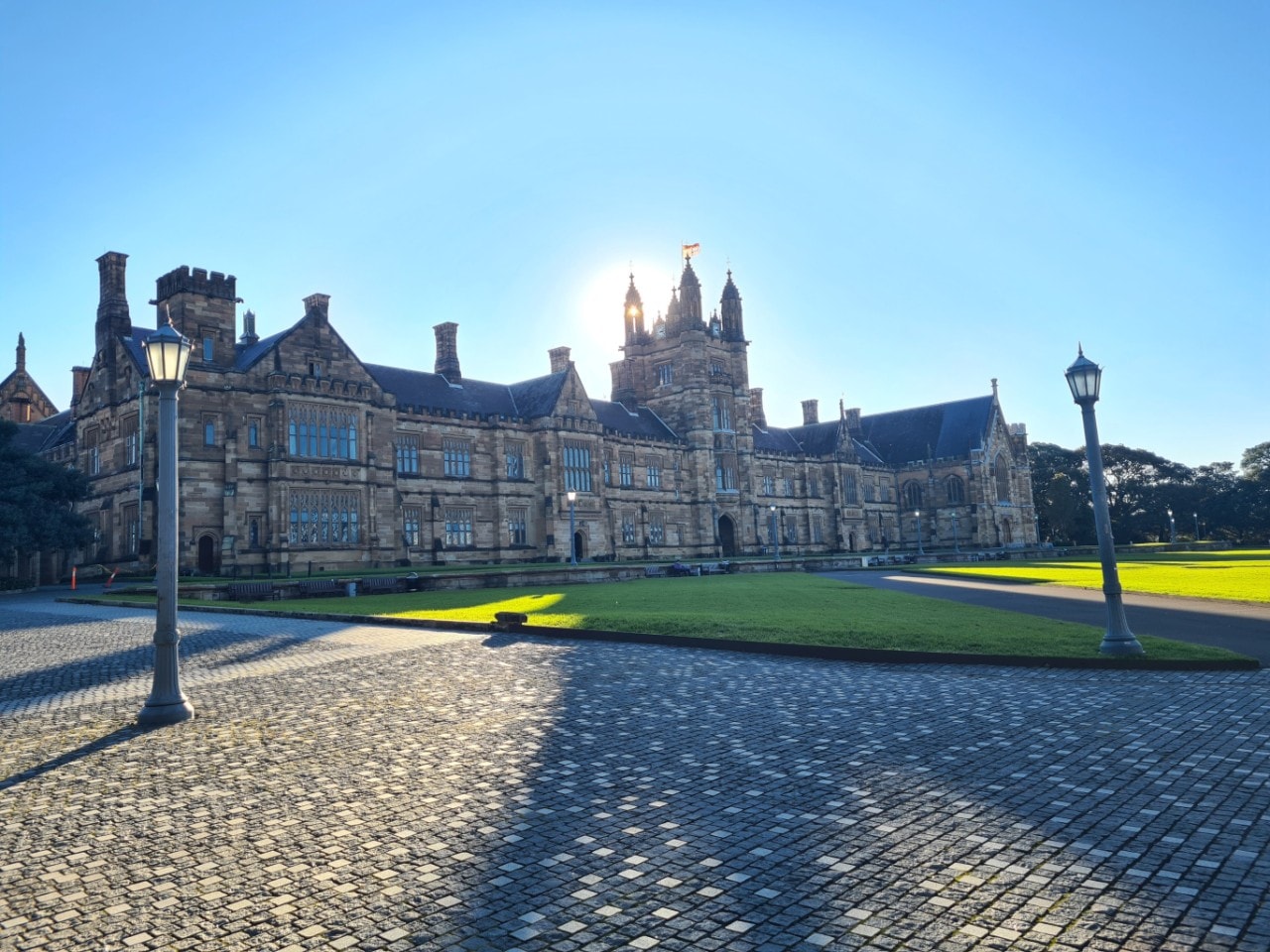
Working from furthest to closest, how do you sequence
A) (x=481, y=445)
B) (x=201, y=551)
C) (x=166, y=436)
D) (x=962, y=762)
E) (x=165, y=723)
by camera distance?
(x=481, y=445) < (x=201, y=551) < (x=166, y=436) < (x=165, y=723) < (x=962, y=762)

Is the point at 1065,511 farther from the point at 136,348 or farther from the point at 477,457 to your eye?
the point at 136,348

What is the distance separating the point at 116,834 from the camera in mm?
6199

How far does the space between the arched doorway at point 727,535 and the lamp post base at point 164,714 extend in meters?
64.1

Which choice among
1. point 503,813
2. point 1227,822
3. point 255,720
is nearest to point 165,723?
point 255,720

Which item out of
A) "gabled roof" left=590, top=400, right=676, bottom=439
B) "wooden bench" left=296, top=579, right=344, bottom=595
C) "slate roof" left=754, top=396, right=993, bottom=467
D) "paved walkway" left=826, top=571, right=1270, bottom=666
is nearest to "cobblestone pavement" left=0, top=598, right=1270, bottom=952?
"paved walkway" left=826, top=571, right=1270, bottom=666

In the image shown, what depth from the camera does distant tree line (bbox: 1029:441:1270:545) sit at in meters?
97.7

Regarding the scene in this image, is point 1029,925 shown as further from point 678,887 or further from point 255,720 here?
point 255,720

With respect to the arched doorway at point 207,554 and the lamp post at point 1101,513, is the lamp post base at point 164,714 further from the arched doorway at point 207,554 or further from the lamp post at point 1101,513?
the arched doorway at point 207,554

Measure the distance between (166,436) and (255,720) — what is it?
4089 mm

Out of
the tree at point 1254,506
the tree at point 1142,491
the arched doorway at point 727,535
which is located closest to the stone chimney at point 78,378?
the arched doorway at point 727,535

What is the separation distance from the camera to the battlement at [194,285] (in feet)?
139

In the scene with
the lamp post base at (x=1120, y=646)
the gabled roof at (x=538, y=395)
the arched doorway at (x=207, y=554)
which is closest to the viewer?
the lamp post base at (x=1120, y=646)

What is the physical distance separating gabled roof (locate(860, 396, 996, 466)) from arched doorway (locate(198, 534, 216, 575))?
7461 centimetres

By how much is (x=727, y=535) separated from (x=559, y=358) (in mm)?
21366
